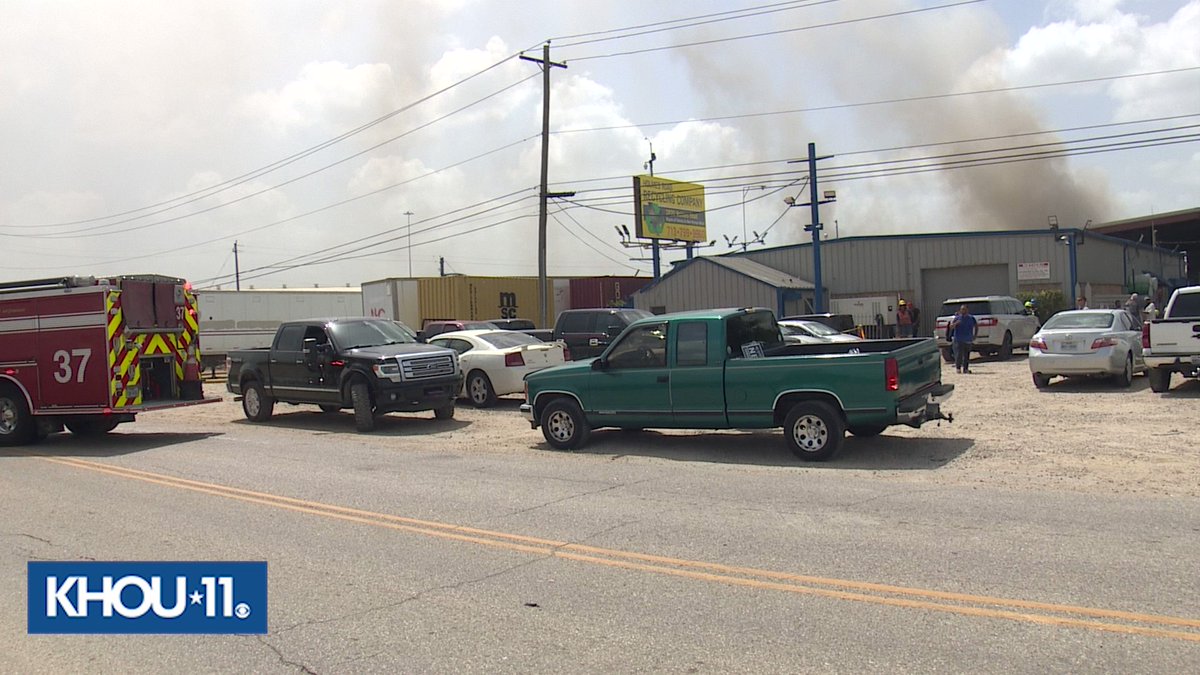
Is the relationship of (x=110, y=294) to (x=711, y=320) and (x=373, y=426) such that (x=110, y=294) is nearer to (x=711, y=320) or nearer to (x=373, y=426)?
(x=373, y=426)

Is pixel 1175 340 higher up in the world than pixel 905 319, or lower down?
lower down

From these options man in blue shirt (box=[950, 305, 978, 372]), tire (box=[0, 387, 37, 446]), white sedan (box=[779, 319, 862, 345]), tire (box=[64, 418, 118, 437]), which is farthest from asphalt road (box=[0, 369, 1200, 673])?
man in blue shirt (box=[950, 305, 978, 372])

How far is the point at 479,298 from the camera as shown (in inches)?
1604

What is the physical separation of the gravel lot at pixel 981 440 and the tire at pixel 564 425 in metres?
0.21

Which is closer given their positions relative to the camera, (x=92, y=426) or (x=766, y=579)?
(x=766, y=579)

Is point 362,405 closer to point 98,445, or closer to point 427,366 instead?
point 427,366

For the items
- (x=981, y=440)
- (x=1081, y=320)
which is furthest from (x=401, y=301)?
(x=981, y=440)

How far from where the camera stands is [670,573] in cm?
613

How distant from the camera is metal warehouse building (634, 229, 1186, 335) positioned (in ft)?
105

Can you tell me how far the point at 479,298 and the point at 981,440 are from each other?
31.0 m

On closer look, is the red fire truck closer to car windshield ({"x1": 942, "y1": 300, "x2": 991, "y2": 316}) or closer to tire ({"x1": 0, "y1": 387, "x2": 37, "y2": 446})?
tire ({"x1": 0, "y1": 387, "x2": 37, "y2": 446})

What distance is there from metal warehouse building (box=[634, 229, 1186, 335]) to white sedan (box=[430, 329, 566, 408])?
17.5 m

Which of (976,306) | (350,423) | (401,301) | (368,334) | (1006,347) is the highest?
(401,301)

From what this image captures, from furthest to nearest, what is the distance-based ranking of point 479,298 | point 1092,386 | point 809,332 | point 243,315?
1. point 479,298
2. point 243,315
3. point 809,332
4. point 1092,386
